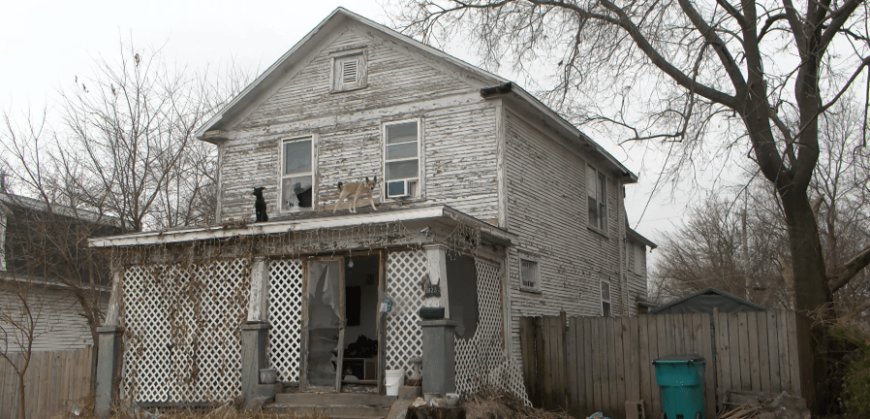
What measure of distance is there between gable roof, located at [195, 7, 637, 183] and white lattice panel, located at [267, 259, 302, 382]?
15.6 ft

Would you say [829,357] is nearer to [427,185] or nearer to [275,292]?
[427,185]

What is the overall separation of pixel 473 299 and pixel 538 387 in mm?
2460

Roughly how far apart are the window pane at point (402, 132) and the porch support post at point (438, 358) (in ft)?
15.9

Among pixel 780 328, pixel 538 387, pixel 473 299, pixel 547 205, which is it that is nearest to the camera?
pixel 780 328

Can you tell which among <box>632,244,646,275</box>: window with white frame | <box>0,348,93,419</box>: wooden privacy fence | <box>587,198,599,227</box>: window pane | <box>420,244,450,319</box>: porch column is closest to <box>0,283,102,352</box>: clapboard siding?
<box>0,348,93,419</box>: wooden privacy fence

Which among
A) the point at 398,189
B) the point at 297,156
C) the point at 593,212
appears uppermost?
the point at 297,156

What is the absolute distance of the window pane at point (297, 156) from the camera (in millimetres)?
16281

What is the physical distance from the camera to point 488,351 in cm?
1342

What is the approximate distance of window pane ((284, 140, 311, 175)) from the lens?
53.4 feet

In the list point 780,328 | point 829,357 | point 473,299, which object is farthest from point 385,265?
point 829,357

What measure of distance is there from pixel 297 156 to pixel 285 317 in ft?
14.4

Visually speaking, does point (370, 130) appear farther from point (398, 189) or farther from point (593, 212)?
point (593, 212)

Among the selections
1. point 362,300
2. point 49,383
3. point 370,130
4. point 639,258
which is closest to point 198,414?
point 362,300

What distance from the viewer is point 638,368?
13367mm
